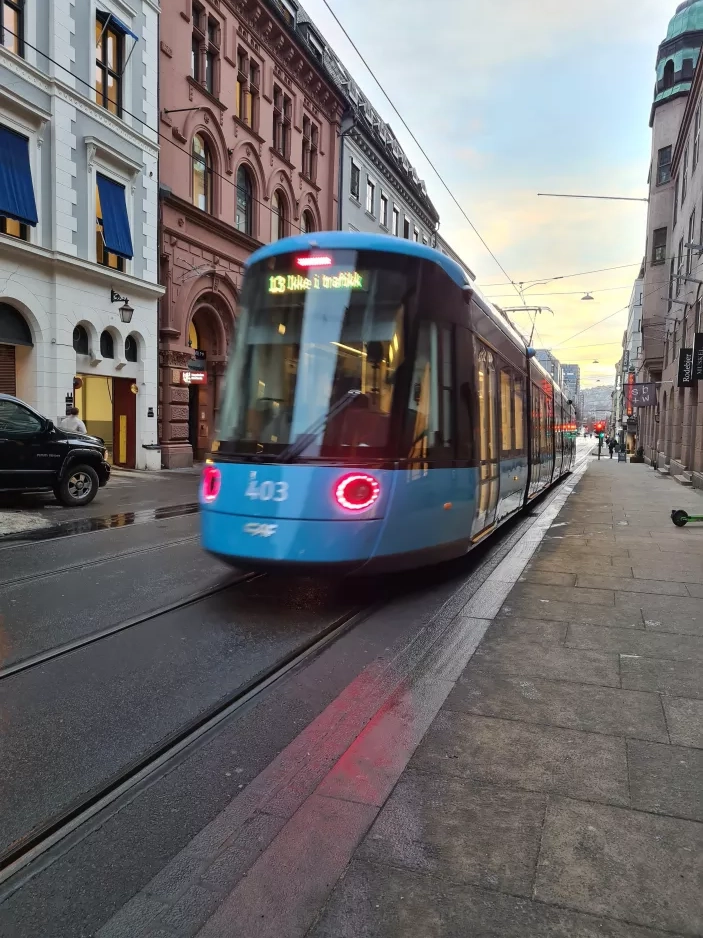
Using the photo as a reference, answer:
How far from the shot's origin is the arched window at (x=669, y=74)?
3381 cm

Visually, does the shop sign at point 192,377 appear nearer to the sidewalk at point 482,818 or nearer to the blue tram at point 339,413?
the blue tram at point 339,413

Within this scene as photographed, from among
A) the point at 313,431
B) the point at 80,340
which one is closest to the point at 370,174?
the point at 80,340

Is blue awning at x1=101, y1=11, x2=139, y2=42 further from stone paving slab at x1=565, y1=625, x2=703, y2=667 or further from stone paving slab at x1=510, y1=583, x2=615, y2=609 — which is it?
stone paving slab at x1=565, y1=625, x2=703, y2=667

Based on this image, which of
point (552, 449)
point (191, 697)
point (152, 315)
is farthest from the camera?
point (152, 315)

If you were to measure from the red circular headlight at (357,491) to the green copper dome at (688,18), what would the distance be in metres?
39.9

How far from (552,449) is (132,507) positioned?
9.96 metres

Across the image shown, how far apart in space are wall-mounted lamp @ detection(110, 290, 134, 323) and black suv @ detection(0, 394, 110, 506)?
6729 millimetres

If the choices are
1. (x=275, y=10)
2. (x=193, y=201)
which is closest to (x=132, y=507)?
(x=193, y=201)

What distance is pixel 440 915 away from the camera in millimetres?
2189

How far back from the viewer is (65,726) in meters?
3.55

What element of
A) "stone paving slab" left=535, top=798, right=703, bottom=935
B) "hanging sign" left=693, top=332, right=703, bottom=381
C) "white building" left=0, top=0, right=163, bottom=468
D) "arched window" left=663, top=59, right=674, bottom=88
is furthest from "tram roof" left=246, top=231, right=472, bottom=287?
"arched window" left=663, top=59, right=674, bottom=88

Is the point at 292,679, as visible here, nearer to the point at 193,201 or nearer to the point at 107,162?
the point at 107,162

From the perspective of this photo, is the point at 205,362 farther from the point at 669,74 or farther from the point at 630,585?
the point at 669,74

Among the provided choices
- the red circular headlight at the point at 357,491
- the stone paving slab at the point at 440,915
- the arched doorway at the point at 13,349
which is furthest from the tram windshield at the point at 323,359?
the arched doorway at the point at 13,349
